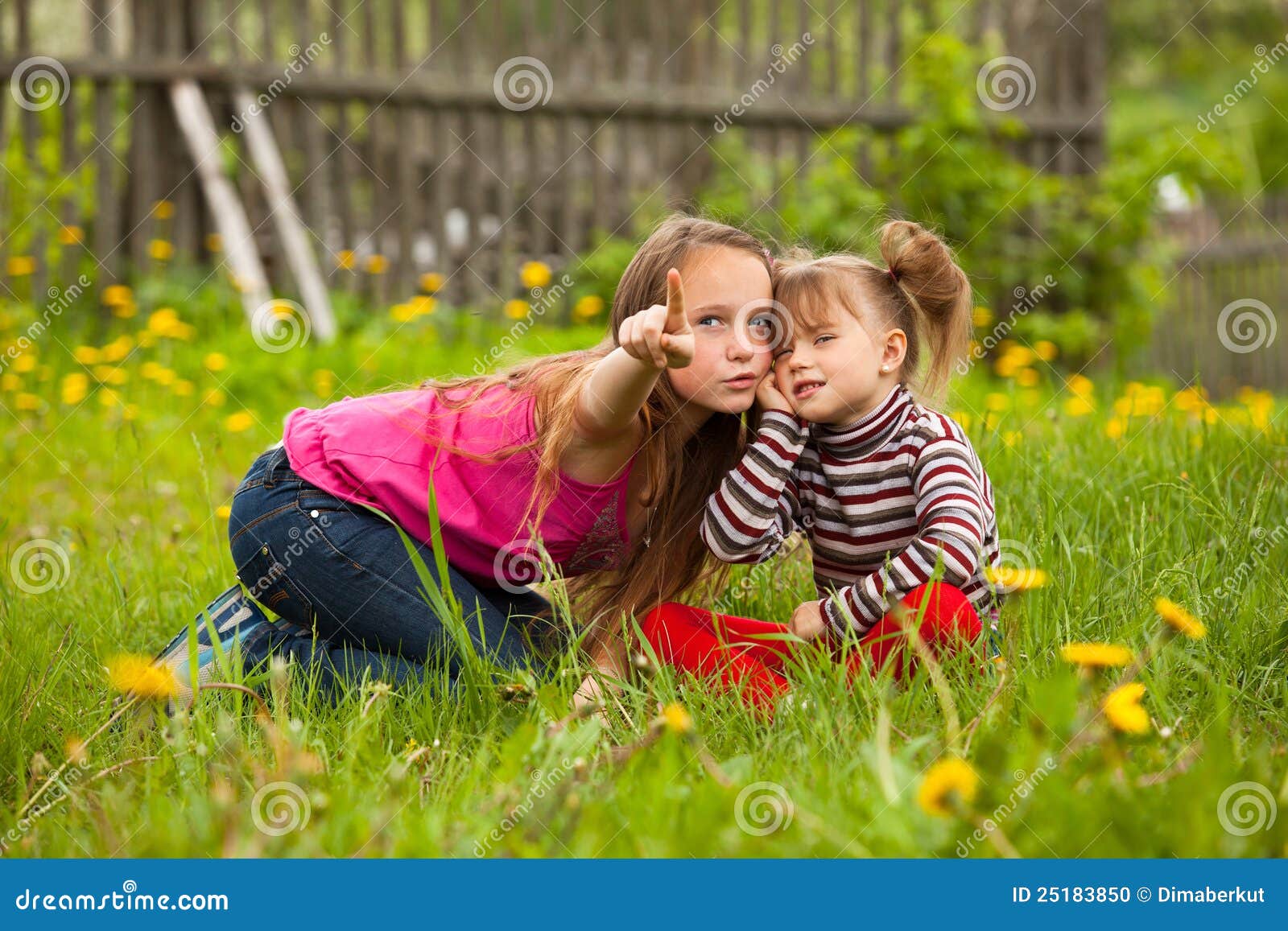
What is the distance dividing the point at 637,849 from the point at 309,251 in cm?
440

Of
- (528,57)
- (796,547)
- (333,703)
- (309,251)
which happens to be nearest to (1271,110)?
(528,57)

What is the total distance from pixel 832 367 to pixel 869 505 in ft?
0.84

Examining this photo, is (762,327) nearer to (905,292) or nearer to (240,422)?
(905,292)

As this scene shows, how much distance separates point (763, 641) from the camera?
2.15 metres

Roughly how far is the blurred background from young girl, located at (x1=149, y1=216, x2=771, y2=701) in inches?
84.6

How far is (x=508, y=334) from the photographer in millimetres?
4992

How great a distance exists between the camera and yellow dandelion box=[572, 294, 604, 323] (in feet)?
16.6

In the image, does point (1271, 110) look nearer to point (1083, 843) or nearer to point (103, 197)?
point (103, 197)

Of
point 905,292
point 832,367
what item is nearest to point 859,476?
point 832,367

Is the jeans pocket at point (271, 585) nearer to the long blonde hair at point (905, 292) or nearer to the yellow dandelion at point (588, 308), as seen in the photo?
the long blonde hair at point (905, 292)

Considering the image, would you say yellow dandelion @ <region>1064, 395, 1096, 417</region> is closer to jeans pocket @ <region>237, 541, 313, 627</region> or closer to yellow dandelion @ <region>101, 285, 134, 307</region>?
jeans pocket @ <region>237, 541, 313, 627</region>

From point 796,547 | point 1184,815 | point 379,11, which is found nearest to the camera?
point 1184,815

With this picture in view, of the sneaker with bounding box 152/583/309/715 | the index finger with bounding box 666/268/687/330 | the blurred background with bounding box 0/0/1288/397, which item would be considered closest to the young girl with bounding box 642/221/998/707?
the index finger with bounding box 666/268/687/330

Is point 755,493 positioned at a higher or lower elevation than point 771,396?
lower
